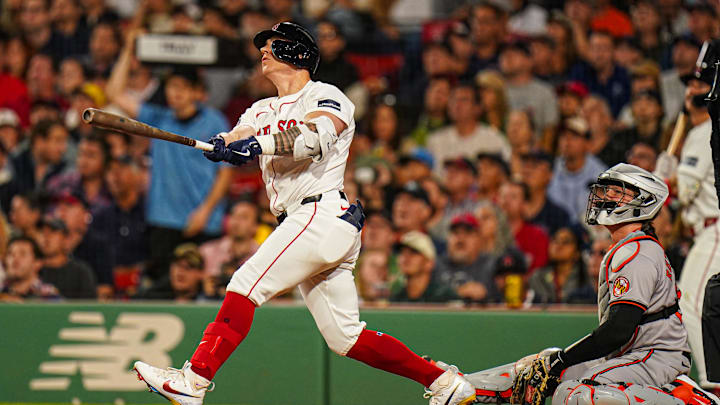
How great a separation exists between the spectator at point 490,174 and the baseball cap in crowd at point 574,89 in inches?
32.5

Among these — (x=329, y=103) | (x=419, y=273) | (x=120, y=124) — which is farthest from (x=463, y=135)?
(x=120, y=124)

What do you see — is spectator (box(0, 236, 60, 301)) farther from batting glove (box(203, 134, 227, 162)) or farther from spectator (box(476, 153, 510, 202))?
spectator (box(476, 153, 510, 202))

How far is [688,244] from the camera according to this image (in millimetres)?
6688

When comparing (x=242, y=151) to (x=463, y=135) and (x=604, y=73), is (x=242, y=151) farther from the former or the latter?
(x=604, y=73)

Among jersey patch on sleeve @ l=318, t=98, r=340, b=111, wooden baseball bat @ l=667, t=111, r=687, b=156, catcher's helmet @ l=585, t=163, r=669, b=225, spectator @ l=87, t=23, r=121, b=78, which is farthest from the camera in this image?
spectator @ l=87, t=23, r=121, b=78

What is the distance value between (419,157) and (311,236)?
155 inches

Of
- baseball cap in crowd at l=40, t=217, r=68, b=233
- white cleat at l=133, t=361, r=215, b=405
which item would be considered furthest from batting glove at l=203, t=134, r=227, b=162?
baseball cap in crowd at l=40, t=217, r=68, b=233

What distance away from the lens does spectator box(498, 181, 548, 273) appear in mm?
7406

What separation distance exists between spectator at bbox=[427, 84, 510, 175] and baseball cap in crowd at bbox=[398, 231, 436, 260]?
2.66 ft

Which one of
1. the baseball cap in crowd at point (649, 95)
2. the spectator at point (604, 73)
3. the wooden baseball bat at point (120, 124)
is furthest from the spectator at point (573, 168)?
the wooden baseball bat at point (120, 124)

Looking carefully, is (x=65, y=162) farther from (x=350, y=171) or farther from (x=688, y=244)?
(x=688, y=244)

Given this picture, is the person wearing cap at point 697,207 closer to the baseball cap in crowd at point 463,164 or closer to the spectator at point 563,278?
the spectator at point 563,278

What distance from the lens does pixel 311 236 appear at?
4.50 m

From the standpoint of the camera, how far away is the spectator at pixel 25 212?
8.03 metres
